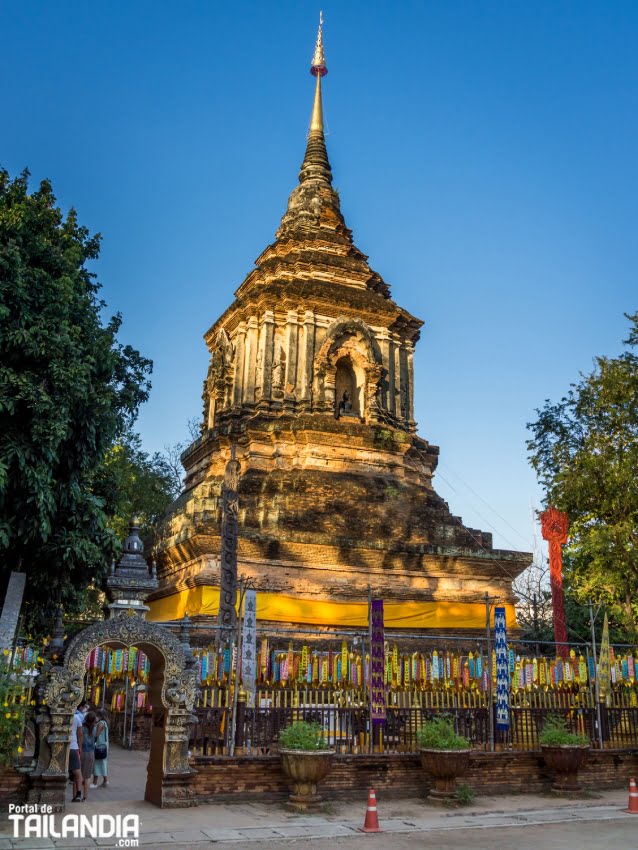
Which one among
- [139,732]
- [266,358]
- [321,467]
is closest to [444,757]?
[139,732]

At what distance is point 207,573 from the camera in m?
19.5

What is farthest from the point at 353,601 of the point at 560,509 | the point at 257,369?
the point at 257,369

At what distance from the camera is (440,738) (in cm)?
1236

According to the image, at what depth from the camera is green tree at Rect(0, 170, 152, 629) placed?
12.6m

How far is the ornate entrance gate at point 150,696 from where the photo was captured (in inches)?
414

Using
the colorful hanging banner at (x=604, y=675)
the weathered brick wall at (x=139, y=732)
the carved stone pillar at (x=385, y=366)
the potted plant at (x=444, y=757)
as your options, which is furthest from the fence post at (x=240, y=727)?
the carved stone pillar at (x=385, y=366)

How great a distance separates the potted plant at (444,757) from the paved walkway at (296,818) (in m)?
0.37

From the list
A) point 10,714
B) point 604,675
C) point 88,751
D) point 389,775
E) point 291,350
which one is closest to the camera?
point 10,714

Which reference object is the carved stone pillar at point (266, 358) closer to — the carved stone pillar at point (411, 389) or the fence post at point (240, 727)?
the carved stone pillar at point (411, 389)

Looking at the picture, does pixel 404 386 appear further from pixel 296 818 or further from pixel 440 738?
pixel 296 818

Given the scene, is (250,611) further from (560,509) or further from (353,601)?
(560,509)

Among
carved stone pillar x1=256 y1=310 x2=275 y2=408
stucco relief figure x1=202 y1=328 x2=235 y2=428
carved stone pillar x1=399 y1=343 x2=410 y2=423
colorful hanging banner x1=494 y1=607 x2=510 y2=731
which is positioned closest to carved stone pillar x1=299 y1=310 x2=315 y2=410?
carved stone pillar x1=256 y1=310 x2=275 y2=408

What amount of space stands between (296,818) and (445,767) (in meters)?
2.69

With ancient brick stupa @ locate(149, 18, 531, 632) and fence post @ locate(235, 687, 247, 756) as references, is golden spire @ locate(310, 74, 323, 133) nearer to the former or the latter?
ancient brick stupa @ locate(149, 18, 531, 632)
